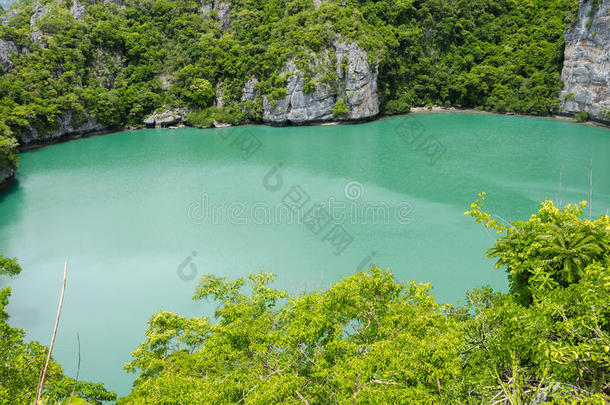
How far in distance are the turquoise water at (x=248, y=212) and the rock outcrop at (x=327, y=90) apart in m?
4.67

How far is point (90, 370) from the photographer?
784 centimetres

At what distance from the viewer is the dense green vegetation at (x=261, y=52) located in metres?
28.0

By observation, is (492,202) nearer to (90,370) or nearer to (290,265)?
(290,265)

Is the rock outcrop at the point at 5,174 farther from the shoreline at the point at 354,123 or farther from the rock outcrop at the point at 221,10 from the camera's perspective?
the rock outcrop at the point at 221,10

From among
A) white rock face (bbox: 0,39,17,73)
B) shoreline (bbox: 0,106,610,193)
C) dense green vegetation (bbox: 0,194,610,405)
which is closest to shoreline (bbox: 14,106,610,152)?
shoreline (bbox: 0,106,610,193)

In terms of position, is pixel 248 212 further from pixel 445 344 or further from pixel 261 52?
pixel 261 52

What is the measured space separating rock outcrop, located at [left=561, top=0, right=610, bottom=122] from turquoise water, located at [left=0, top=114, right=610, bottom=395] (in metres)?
3.31

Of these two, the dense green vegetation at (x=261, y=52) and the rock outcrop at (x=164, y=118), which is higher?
the dense green vegetation at (x=261, y=52)

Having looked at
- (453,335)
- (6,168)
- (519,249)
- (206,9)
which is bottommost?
(6,168)

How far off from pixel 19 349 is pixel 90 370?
4.60 metres

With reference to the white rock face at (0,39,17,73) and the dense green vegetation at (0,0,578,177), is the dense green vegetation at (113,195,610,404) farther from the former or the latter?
the white rock face at (0,39,17,73)

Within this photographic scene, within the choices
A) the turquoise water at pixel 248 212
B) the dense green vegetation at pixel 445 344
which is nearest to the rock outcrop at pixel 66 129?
the turquoise water at pixel 248 212

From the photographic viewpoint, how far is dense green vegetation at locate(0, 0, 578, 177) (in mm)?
28031

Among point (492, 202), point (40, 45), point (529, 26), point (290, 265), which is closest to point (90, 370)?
point (290, 265)
